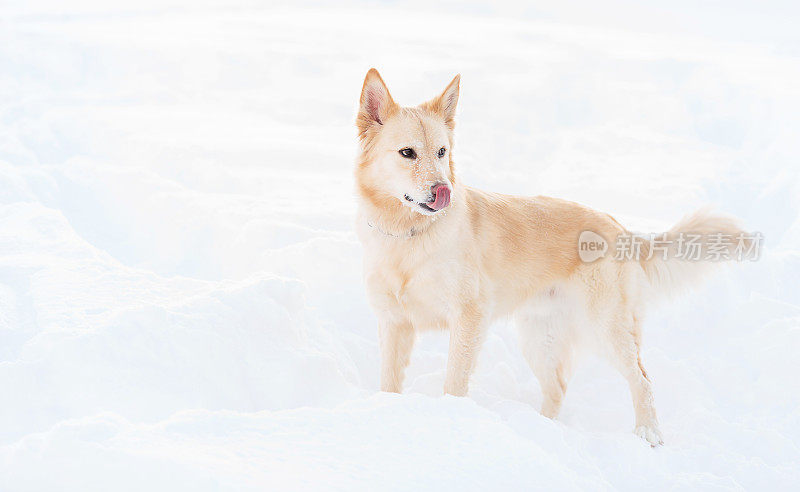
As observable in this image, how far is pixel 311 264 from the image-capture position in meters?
4.35

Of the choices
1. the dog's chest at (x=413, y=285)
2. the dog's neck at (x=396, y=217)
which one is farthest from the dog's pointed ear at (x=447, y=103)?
the dog's chest at (x=413, y=285)

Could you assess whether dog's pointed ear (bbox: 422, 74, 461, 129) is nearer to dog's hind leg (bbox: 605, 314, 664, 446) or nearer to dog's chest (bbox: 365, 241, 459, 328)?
dog's chest (bbox: 365, 241, 459, 328)

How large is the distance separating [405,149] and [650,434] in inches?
71.3

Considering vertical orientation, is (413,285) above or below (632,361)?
above

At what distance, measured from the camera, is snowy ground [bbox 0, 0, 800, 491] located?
2049 millimetres

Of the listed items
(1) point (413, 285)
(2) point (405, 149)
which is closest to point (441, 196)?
(2) point (405, 149)

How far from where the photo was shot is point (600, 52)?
10680 mm

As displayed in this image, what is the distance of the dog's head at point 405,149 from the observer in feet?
8.73

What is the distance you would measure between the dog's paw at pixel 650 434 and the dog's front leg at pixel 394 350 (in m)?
1.19

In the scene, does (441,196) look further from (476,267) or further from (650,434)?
(650,434)

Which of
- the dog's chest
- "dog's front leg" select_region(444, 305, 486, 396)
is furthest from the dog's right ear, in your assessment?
"dog's front leg" select_region(444, 305, 486, 396)

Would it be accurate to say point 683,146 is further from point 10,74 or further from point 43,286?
point 10,74

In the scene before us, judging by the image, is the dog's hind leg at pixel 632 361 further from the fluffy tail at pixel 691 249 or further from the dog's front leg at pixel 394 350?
the dog's front leg at pixel 394 350

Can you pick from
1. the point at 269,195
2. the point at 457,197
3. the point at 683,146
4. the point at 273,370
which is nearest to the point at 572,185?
the point at 683,146
